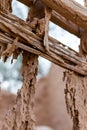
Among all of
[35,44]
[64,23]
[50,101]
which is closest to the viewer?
[35,44]

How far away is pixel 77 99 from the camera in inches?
47.8

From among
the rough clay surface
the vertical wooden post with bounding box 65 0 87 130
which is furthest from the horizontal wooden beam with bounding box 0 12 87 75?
the rough clay surface

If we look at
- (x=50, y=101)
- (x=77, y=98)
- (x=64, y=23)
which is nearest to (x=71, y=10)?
(x=64, y=23)

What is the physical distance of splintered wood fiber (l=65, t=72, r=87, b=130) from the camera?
1.19 m

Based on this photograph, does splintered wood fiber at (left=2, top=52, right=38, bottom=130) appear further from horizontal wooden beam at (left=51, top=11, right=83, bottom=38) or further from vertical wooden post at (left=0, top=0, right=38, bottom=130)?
horizontal wooden beam at (left=51, top=11, right=83, bottom=38)

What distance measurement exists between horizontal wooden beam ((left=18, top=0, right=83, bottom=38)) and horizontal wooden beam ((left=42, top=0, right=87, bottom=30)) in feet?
0.18

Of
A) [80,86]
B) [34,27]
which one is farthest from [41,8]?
[80,86]

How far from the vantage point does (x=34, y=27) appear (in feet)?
3.56

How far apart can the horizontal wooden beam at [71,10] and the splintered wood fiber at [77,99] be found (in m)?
0.21

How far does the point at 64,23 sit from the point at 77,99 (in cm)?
30

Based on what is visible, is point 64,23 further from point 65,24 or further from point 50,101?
point 50,101

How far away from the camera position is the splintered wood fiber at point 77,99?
1.19m

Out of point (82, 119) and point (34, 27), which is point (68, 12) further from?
point (82, 119)

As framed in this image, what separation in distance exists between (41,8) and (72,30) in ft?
0.61
